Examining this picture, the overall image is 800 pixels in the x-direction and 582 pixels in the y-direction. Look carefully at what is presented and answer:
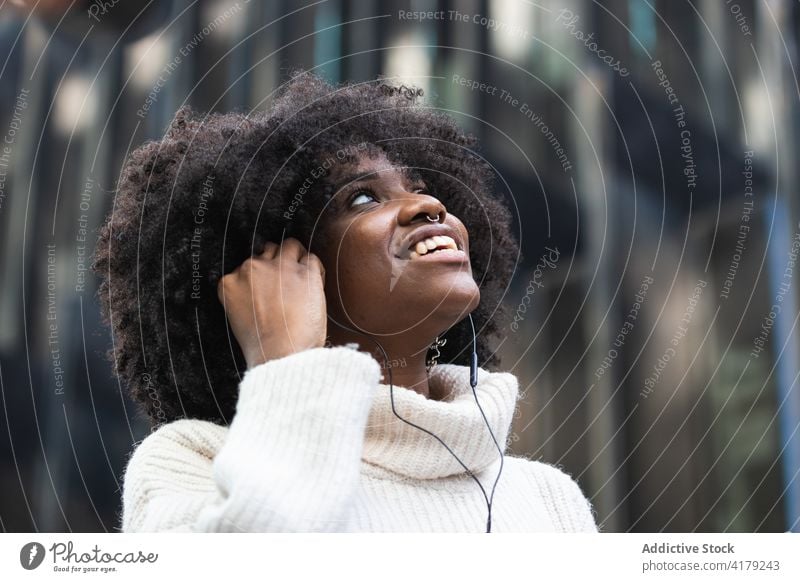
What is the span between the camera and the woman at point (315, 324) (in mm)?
877

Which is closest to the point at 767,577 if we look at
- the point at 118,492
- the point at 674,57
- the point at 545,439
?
the point at 545,439

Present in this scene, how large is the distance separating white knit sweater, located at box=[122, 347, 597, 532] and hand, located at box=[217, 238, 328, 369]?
0.16ft

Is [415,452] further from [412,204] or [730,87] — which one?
[730,87]

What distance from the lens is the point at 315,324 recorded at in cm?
95

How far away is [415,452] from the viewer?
0.98m

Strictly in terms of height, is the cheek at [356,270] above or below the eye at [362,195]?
below

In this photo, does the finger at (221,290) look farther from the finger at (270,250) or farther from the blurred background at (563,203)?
the blurred background at (563,203)

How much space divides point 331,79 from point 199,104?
165 mm

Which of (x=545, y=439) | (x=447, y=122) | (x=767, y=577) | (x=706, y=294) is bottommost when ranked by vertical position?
(x=767, y=577)

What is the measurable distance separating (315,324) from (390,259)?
115 mm

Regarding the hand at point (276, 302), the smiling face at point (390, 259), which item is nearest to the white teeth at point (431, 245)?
the smiling face at point (390, 259)

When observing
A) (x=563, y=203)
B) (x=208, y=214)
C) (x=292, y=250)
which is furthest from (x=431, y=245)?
(x=563, y=203)

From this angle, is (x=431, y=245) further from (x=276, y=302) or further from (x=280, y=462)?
(x=280, y=462)

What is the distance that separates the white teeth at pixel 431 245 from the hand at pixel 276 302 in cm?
10
